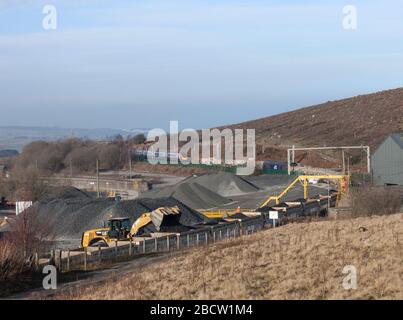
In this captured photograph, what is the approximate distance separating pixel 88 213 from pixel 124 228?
8.06 meters

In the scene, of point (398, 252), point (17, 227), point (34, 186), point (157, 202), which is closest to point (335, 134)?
point (34, 186)

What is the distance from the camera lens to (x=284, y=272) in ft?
42.6

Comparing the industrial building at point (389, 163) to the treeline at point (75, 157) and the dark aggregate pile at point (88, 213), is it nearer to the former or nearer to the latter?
the dark aggregate pile at point (88, 213)

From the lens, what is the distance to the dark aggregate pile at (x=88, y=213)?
36.4m

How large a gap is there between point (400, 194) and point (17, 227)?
20.9m

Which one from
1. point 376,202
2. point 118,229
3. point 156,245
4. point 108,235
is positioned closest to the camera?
point 156,245

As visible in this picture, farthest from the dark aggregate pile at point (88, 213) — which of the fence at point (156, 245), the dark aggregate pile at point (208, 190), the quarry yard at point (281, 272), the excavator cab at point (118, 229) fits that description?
the quarry yard at point (281, 272)

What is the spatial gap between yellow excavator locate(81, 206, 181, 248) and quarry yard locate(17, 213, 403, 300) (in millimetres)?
10730

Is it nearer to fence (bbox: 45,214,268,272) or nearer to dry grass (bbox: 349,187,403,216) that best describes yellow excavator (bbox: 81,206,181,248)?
fence (bbox: 45,214,268,272)

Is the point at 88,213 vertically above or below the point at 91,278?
above

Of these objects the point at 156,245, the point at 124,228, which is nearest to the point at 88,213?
the point at 124,228

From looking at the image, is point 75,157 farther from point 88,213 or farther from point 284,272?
point 284,272
